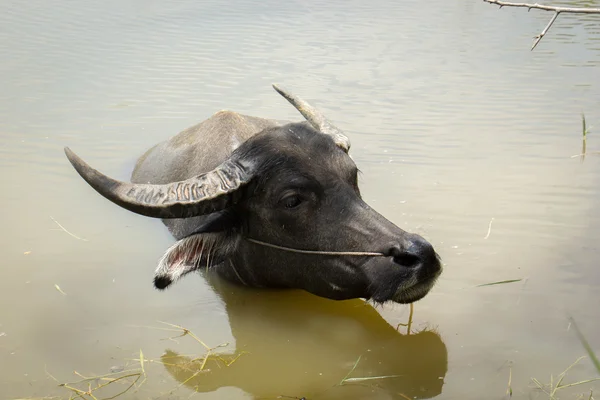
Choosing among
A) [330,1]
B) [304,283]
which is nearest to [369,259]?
[304,283]

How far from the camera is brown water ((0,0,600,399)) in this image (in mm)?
3137

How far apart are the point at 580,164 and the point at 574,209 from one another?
3.02ft

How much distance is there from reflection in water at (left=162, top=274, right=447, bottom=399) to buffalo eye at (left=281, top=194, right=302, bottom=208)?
0.70m

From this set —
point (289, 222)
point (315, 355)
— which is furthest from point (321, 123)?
point (315, 355)

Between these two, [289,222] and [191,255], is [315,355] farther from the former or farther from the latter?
[191,255]

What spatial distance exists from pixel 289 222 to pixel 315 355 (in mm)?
675

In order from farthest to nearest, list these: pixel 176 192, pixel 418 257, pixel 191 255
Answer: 1. pixel 191 255
2. pixel 176 192
3. pixel 418 257

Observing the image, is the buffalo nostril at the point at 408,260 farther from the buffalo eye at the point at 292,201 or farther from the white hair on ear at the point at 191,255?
the white hair on ear at the point at 191,255

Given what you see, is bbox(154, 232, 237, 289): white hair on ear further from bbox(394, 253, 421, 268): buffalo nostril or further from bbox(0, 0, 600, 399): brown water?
bbox(394, 253, 421, 268): buffalo nostril

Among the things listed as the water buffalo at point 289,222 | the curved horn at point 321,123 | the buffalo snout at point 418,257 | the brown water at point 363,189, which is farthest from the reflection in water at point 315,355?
the curved horn at point 321,123

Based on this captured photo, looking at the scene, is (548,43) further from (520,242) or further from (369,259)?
(369,259)

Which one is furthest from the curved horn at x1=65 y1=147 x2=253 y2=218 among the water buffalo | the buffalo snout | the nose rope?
the buffalo snout

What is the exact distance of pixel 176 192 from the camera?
10.6 ft

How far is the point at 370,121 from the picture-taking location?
6555 millimetres
